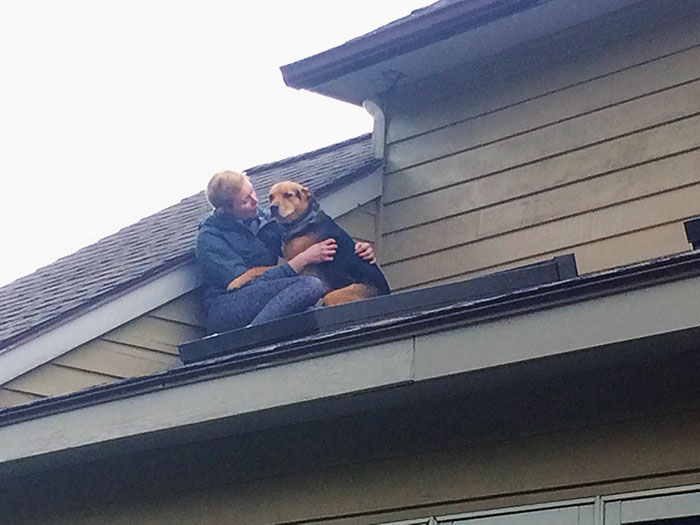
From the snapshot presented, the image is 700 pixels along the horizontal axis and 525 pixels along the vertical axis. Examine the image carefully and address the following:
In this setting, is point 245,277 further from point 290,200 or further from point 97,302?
point 97,302

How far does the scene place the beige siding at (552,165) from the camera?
18.0 feet

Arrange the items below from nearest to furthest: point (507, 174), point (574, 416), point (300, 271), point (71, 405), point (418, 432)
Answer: point (574, 416), point (418, 432), point (71, 405), point (300, 271), point (507, 174)

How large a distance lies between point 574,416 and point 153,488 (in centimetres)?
190

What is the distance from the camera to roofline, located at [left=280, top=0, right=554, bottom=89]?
235 inches

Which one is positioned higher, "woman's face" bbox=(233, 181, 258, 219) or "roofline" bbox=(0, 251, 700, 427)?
"woman's face" bbox=(233, 181, 258, 219)

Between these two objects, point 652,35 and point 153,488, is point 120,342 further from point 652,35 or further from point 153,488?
point 652,35

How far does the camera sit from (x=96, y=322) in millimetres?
5691

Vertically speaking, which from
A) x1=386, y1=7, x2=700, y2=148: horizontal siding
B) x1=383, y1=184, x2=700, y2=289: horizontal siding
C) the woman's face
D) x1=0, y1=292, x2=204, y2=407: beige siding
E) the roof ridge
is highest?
A: the roof ridge

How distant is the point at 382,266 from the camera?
638 centimetres

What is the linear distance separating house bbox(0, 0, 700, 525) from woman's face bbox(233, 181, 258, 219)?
645mm

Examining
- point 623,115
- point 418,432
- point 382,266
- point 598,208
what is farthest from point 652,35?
point 418,432

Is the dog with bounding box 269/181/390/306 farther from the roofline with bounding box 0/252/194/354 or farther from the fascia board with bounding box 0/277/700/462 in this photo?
the fascia board with bounding box 0/277/700/462

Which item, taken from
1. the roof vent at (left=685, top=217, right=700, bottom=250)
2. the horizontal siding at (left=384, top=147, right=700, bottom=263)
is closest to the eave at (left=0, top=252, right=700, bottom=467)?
the roof vent at (left=685, top=217, right=700, bottom=250)

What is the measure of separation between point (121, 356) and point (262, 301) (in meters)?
0.84
